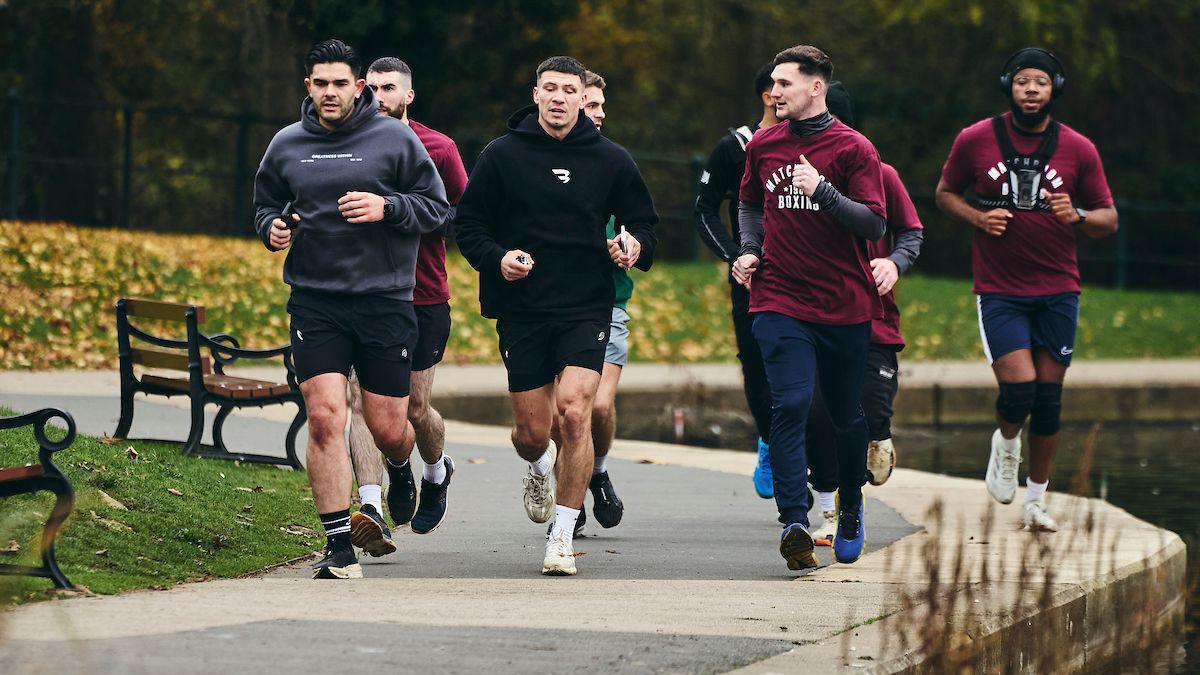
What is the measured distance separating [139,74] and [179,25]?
3158 mm

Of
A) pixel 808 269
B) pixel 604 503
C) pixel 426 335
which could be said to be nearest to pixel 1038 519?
pixel 604 503

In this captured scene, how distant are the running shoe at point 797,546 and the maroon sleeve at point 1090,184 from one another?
9.45 feet

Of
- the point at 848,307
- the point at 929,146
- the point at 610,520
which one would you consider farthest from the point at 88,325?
the point at 929,146

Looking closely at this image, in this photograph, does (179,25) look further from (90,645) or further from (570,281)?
(90,645)

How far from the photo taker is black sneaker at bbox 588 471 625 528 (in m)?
8.66

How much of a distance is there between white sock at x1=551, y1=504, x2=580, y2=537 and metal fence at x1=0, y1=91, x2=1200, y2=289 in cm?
1546

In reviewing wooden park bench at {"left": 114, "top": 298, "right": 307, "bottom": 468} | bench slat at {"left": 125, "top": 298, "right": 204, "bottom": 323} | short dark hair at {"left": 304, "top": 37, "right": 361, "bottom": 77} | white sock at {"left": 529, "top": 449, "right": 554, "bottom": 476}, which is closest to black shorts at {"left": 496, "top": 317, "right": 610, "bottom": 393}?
white sock at {"left": 529, "top": 449, "right": 554, "bottom": 476}

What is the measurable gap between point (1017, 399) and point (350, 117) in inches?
143

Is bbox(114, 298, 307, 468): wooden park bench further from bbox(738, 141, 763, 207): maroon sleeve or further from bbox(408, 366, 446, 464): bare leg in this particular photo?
bbox(738, 141, 763, 207): maroon sleeve

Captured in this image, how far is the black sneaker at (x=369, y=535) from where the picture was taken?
7.19 m

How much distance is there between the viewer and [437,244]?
8.34 meters

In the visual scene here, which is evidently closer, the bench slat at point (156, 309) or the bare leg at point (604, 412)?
the bare leg at point (604, 412)

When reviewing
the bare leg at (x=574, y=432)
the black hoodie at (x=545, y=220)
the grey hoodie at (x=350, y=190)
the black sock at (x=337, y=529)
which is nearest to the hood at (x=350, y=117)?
the grey hoodie at (x=350, y=190)

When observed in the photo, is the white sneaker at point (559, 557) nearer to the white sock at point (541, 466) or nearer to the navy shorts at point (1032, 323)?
the white sock at point (541, 466)
